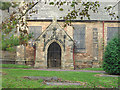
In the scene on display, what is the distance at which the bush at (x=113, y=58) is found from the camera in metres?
13.4

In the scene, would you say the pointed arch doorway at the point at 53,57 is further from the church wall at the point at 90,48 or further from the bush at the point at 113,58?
the bush at the point at 113,58

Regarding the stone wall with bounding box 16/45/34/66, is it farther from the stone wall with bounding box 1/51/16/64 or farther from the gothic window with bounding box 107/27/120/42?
the gothic window with bounding box 107/27/120/42

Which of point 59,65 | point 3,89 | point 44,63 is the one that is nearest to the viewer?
point 3,89

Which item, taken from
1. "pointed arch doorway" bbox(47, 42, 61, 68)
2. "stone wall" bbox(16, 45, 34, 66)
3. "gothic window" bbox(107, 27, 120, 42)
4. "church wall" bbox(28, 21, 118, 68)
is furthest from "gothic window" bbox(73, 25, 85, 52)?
"stone wall" bbox(16, 45, 34, 66)

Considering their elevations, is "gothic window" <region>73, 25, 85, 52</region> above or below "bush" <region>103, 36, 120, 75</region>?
above

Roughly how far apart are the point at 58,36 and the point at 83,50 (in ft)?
15.5

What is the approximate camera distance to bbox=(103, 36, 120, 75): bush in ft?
43.9

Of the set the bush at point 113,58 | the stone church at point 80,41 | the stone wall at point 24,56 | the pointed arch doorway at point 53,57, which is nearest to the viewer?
the bush at point 113,58

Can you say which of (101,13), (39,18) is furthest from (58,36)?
(101,13)

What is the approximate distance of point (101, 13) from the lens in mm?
23109

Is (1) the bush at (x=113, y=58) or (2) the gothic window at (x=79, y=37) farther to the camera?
(2) the gothic window at (x=79, y=37)

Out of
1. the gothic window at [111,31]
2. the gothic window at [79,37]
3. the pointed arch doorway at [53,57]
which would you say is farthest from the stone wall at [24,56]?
the gothic window at [111,31]

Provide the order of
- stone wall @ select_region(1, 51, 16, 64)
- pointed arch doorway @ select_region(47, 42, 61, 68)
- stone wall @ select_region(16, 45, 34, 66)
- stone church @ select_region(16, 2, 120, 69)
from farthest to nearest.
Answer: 1. stone wall @ select_region(1, 51, 16, 64)
2. stone wall @ select_region(16, 45, 34, 66)
3. stone church @ select_region(16, 2, 120, 69)
4. pointed arch doorway @ select_region(47, 42, 61, 68)

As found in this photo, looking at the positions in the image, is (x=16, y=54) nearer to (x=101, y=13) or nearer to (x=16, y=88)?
(x=101, y=13)
